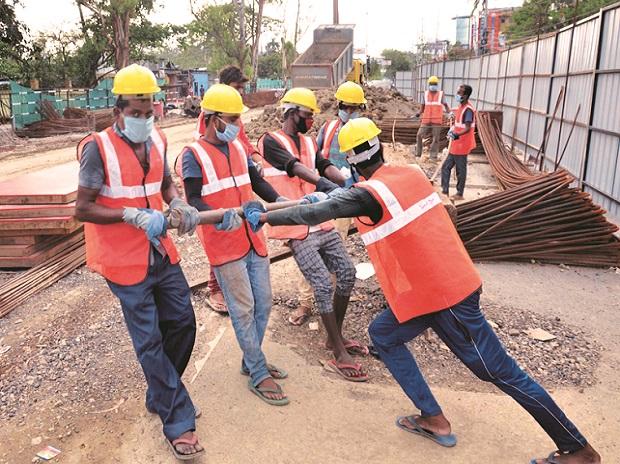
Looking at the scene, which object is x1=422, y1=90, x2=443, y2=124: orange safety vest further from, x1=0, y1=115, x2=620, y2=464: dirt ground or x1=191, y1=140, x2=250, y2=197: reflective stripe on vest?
x1=191, y1=140, x2=250, y2=197: reflective stripe on vest

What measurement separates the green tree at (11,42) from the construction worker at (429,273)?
74.4 ft

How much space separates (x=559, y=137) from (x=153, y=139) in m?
9.74

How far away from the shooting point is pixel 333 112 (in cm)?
A: 1878

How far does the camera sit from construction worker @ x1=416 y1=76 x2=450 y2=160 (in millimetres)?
13109

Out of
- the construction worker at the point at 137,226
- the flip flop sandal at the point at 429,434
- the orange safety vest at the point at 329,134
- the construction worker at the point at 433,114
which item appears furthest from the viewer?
the construction worker at the point at 433,114

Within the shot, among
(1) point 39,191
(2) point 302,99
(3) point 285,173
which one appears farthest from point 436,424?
(1) point 39,191

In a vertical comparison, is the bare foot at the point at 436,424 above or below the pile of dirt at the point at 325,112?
below

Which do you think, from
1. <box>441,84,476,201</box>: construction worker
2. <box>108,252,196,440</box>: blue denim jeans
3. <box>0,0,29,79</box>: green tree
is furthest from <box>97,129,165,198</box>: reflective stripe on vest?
<box>0,0,29,79</box>: green tree

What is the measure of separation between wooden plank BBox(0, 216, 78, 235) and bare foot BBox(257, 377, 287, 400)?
3.61 meters

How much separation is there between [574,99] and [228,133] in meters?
9.26

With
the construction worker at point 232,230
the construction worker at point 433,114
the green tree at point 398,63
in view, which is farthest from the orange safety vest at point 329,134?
the green tree at point 398,63

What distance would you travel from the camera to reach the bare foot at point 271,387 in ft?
11.9

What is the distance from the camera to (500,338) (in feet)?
15.4

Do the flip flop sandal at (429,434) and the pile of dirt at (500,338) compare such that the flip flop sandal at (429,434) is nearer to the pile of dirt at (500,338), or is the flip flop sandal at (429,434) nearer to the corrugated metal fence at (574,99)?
the pile of dirt at (500,338)
